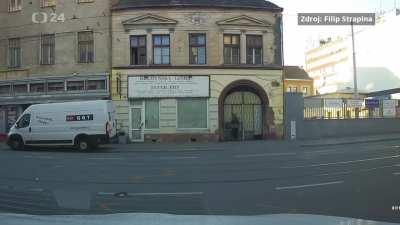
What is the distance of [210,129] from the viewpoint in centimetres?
3331

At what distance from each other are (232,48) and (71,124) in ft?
39.6

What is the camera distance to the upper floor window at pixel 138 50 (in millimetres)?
33656

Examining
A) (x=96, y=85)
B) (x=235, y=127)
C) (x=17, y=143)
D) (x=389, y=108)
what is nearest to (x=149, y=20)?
(x=96, y=85)

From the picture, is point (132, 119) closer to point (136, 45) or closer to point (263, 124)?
point (136, 45)

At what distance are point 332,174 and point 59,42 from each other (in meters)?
25.6

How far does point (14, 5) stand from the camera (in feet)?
122

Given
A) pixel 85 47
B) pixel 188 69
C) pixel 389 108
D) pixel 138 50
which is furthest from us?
pixel 389 108

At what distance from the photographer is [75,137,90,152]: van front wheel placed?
2689 cm

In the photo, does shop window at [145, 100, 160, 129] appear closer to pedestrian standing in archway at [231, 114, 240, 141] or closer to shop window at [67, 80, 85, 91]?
shop window at [67, 80, 85, 91]

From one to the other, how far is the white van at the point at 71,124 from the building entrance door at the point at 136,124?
225 inches

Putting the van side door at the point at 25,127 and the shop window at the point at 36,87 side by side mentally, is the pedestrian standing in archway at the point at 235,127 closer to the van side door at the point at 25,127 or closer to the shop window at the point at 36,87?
the van side door at the point at 25,127

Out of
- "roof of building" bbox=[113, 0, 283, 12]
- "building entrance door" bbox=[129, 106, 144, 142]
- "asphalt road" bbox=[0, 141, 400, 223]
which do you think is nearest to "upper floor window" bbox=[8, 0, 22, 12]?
"roof of building" bbox=[113, 0, 283, 12]

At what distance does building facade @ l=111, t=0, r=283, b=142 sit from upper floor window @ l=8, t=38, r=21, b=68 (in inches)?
295

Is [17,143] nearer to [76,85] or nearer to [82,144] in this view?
[82,144]
